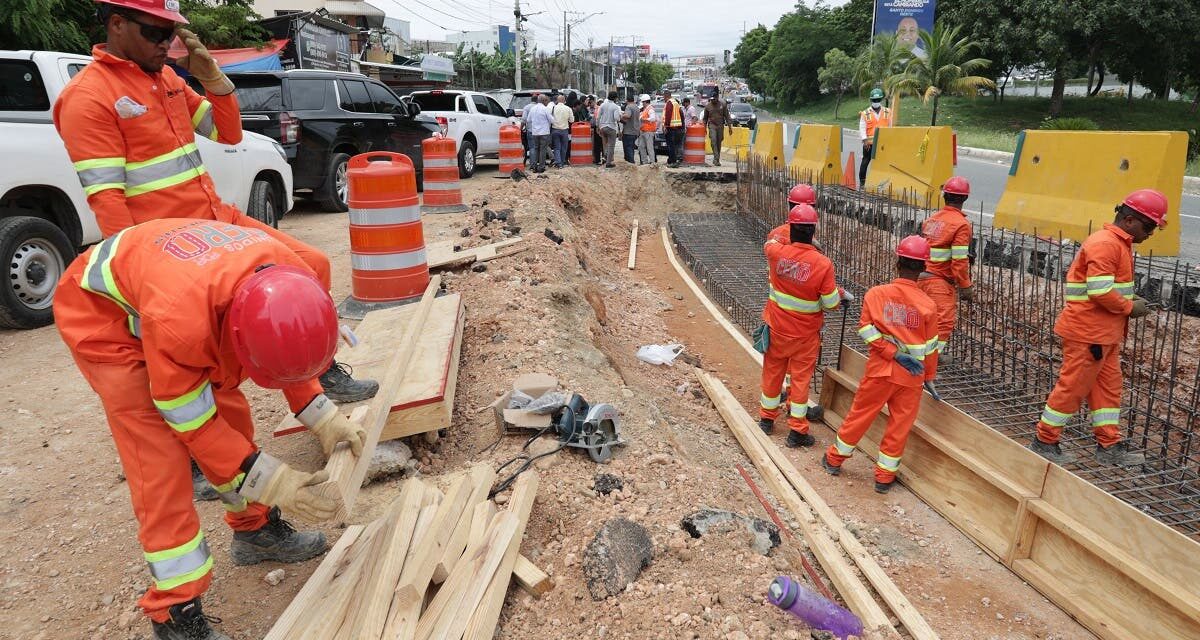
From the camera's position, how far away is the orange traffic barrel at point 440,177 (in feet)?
35.9

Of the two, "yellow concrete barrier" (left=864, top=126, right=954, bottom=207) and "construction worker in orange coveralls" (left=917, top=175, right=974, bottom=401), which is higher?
"yellow concrete barrier" (left=864, top=126, right=954, bottom=207)

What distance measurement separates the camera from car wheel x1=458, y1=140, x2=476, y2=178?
1549 centimetres

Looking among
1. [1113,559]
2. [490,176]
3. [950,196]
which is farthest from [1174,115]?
[1113,559]

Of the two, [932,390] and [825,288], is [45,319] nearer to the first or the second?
[825,288]

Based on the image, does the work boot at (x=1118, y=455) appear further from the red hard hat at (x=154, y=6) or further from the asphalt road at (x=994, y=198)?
the red hard hat at (x=154, y=6)

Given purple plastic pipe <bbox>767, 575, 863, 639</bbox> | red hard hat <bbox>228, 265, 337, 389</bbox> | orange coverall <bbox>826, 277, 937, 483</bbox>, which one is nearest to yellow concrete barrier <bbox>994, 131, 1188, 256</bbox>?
orange coverall <bbox>826, 277, 937, 483</bbox>

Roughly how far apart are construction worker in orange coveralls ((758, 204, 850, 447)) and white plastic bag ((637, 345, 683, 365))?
4.96 feet

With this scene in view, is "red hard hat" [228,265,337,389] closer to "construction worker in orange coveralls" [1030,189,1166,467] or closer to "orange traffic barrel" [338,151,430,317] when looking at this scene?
"orange traffic barrel" [338,151,430,317]

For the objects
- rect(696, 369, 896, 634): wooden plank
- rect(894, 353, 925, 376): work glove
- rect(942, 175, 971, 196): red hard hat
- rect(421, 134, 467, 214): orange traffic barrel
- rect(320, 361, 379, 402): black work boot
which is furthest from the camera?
rect(421, 134, 467, 214): orange traffic barrel

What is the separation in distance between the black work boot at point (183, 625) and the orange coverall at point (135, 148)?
4.58 ft

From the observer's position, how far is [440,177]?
11.0 metres

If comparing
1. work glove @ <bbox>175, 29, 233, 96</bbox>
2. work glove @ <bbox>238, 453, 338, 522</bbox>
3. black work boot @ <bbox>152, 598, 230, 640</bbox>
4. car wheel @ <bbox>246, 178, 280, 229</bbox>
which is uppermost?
work glove @ <bbox>175, 29, 233, 96</bbox>

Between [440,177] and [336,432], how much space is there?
867cm

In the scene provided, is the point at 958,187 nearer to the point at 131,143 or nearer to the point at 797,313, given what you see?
the point at 797,313
